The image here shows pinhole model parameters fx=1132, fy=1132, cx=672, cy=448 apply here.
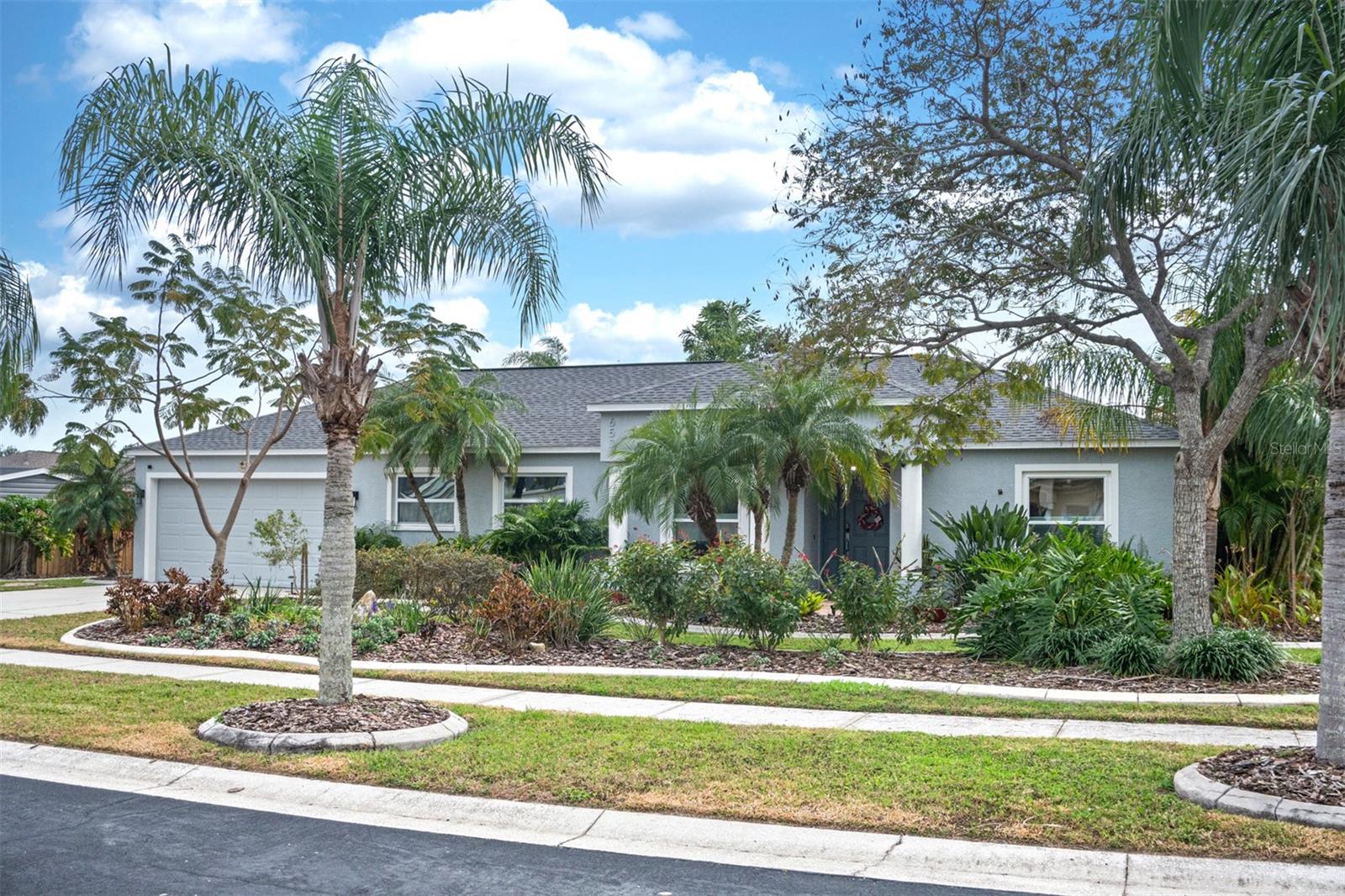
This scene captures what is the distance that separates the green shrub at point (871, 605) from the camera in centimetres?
Result: 1264

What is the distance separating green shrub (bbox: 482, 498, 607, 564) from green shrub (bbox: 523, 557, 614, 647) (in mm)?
5382

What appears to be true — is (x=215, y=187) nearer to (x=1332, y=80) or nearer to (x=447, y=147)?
(x=447, y=147)

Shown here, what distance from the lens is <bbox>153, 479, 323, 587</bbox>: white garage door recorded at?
2334cm

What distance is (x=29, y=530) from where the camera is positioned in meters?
27.4

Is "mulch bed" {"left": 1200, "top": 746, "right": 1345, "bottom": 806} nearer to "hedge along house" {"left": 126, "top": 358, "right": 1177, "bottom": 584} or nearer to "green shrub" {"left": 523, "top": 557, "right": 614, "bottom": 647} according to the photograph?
"green shrub" {"left": 523, "top": 557, "right": 614, "bottom": 647}

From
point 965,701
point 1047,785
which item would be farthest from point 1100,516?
point 1047,785

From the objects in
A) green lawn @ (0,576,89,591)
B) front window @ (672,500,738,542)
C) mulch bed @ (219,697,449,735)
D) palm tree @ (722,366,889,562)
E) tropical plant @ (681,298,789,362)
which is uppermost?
tropical plant @ (681,298,789,362)

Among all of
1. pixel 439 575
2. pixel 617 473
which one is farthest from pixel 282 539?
pixel 439 575

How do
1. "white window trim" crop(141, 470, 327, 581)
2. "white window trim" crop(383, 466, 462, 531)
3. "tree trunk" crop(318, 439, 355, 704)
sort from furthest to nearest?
"white window trim" crop(141, 470, 327, 581)
"white window trim" crop(383, 466, 462, 531)
"tree trunk" crop(318, 439, 355, 704)

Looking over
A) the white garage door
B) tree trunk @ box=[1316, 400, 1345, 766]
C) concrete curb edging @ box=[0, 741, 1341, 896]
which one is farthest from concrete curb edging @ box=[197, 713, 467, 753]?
the white garage door

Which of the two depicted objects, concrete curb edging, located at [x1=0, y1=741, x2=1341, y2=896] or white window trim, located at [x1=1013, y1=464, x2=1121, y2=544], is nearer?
concrete curb edging, located at [x1=0, y1=741, x2=1341, y2=896]

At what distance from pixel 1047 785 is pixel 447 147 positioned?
654 cm

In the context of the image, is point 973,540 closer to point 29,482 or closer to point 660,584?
point 660,584

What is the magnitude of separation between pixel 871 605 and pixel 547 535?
26.6 ft
